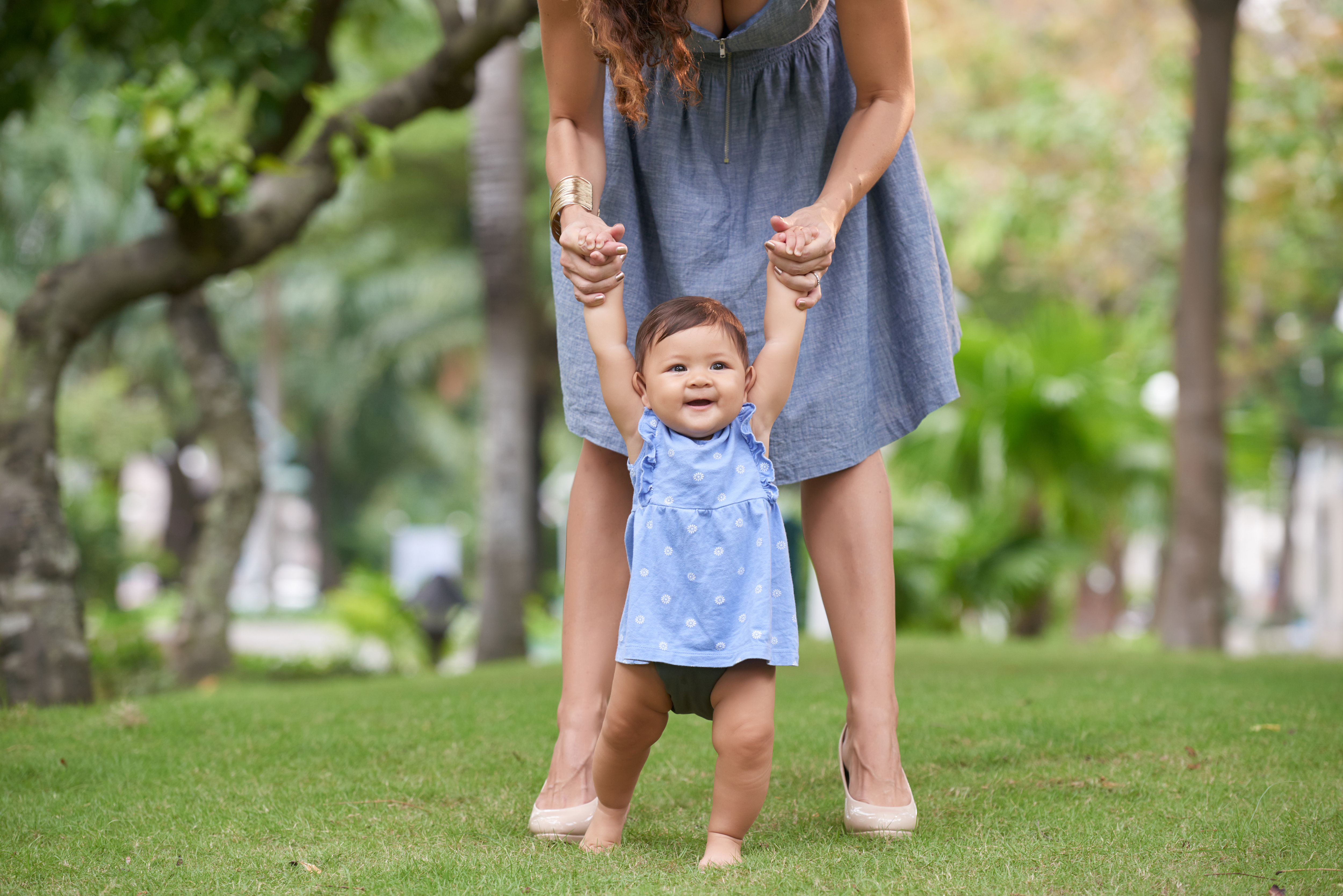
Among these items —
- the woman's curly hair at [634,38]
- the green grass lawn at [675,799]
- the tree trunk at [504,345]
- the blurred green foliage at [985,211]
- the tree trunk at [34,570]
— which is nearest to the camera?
the green grass lawn at [675,799]

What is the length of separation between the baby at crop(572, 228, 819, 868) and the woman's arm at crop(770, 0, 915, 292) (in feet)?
0.75

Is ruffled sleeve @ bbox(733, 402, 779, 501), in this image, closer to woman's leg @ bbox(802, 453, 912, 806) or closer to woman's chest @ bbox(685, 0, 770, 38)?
woman's leg @ bbox(802, 453, 912, 806)

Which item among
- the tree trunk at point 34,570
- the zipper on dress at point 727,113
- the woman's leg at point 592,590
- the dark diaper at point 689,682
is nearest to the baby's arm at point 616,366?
the woman's leg at point 592,590

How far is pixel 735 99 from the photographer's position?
2361 millimetres

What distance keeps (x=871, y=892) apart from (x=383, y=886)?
2.25ft

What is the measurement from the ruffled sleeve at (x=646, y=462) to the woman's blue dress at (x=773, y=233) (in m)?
0.30

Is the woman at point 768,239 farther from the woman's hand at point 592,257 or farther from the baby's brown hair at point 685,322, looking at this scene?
the baby's brown hair at point 685,322

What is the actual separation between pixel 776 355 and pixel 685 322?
0.17 meters

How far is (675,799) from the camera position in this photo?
2.32 metres

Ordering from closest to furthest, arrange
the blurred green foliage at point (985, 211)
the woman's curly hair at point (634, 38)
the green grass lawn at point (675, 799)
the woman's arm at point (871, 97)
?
the green grass lawn at point (675, 799)
the woman's curly hair at point (634, 38)
the woman's arm at point (871, 97)
the blurred green foliage at point (985, 211)

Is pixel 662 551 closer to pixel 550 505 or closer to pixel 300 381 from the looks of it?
pixel 550 505

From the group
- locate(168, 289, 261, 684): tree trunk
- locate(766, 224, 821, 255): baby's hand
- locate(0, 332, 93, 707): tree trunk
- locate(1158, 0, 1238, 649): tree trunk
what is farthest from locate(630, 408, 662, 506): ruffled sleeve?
locate(1158, 0, 1238, 649): tree trunk

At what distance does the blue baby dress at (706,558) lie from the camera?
6.09ft

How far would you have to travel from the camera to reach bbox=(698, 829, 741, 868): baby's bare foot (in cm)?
181
